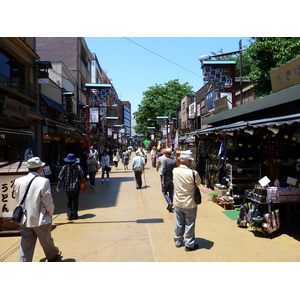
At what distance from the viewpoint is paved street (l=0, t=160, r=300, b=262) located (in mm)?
4422

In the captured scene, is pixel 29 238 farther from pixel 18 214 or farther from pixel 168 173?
pixel 168 173

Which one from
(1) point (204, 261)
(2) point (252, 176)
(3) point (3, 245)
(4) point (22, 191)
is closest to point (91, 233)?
(3) point (3, 245)

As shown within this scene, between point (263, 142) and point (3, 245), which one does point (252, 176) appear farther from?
point (3, 245)

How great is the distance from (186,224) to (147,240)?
95cm

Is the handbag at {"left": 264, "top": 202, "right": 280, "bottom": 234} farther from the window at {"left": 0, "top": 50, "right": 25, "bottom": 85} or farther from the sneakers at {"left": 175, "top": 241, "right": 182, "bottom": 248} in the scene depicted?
the window at {"left": 0, "top": 50, "right": 25, "bottom": 85}

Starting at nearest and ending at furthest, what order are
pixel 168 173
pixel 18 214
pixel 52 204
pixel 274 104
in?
pixel 18 214, pixel 52 204, pixel 168 173, pixel 274 104

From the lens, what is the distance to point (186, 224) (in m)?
4.84

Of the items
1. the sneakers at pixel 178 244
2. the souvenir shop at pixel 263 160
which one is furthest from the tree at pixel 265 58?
the sneakers at pixel 178 244

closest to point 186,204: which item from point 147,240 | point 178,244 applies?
point 178,244

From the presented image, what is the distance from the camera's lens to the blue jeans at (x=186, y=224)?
4.68m

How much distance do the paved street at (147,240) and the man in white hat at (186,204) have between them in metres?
0.22

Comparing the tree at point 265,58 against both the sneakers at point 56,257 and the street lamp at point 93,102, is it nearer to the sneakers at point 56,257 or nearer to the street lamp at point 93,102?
the street lamp at point 93,102

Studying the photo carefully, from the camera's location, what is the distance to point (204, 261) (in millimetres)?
4254
